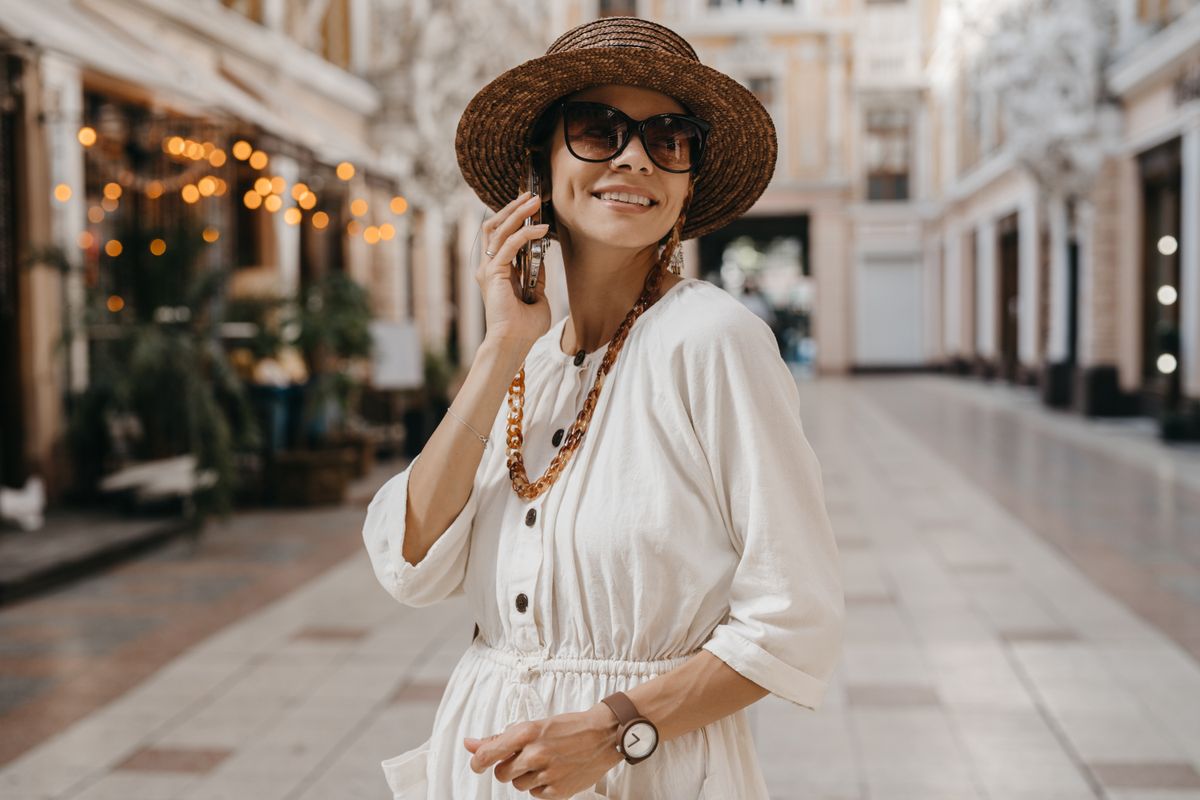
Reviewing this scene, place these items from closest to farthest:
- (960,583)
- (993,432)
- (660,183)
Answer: (660,183) < (960,583) < (993,432)

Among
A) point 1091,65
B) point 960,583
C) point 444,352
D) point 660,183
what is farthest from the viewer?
point 1091,65

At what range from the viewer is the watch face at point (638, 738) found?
4.19 ft

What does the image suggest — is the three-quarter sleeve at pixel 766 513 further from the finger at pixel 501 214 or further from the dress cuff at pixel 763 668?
the finger at pixel 501 214

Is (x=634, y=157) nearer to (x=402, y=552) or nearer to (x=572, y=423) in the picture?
(x=572, y=423)

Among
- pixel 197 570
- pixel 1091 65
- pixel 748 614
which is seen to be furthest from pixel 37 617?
pixel 1091 65

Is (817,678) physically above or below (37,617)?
above

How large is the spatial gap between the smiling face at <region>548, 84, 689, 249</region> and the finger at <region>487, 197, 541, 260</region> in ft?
0.14

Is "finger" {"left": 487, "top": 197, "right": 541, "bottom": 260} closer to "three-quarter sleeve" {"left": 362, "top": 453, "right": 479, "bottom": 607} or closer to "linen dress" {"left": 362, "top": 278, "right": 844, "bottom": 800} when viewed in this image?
"linen dress" {"left": 362, "top": 278, "right": 844, "bottom": 800}

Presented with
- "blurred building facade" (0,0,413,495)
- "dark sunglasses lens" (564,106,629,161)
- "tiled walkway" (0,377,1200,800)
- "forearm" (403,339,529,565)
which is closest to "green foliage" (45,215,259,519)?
"blurred building facade" (0,0,413,495)

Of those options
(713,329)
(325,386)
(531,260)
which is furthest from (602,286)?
(325,386)

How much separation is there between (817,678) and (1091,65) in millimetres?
16138

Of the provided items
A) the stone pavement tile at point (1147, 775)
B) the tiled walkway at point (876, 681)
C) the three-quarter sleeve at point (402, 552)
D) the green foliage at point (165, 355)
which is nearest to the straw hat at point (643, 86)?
the three-quarter sleeve at point (402, 552)

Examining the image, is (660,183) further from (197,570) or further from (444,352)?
(444,352)

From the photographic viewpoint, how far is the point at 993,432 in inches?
573
